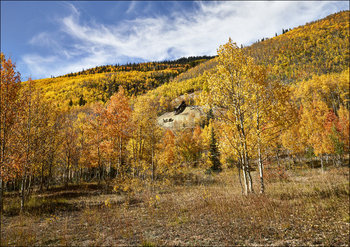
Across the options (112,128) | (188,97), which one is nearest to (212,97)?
(112,128)

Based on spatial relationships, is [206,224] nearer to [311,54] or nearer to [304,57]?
[304,57]

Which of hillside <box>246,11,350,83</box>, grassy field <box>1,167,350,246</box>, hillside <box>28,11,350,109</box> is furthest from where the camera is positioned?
hillside <box>28,11,350,109</box>

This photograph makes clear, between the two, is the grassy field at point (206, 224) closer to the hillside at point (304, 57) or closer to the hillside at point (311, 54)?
the hillside at point (304, 57)

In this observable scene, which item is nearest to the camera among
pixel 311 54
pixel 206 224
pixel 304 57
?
pixel 206 224

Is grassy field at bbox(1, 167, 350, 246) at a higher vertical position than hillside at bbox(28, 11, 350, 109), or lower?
lower

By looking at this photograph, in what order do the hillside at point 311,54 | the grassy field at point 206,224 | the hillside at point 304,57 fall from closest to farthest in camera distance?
the grassy field at point 206,224 < the hillside at point 311,54 < the hillside at point 304,57

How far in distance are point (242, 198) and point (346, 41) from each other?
20790 centimetres

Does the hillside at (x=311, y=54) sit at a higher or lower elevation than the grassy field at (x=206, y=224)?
higher

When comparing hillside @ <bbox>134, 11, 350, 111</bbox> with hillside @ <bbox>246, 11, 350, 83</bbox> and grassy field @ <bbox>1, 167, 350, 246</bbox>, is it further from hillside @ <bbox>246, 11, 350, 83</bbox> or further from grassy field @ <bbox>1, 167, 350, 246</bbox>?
grassy field @ <bbox>1, 167, 350, 246</bbox>

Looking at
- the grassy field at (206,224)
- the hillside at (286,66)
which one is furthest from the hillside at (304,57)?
the grassy field at (206,224)

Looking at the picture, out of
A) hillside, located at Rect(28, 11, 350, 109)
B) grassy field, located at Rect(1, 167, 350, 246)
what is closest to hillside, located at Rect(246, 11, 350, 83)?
hillside, located at Rect(28, 11, 350, 109)

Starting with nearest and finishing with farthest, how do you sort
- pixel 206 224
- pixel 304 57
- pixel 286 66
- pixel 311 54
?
1. pixel 206 224
2. pixel 286 66
3. pixel 304 57
4. pixel 311 54

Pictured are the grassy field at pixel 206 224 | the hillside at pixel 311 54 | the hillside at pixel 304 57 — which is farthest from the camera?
the hillside at pixel 304 57

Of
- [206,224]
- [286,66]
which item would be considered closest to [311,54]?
[286,66]
